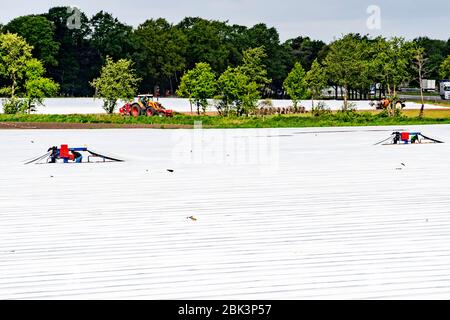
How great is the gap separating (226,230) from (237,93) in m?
39.0

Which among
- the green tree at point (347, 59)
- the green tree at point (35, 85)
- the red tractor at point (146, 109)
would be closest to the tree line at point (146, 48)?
the green tree at point (347, 59)

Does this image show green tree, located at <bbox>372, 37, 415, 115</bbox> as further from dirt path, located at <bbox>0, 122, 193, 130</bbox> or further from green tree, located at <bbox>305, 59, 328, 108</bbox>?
dirt path, located at <bbox>0, 122, 193, 130</bbox>

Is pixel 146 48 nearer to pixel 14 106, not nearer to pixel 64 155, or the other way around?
pixel 14 106

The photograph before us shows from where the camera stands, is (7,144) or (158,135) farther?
(158,135)

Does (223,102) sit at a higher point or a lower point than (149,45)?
lower

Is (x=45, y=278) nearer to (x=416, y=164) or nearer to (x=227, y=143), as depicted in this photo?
(x=416, y=164)

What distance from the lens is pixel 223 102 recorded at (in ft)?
164

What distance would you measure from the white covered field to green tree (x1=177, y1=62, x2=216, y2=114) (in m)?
31.8

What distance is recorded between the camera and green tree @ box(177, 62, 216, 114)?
50.7 meters

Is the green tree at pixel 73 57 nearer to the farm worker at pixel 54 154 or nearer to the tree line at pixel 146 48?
the tree line at pixel 146 48

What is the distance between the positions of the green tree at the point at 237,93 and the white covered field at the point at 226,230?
94.9 ft

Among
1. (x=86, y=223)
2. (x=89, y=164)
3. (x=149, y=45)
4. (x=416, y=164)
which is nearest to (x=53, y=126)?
(x=89, y=164)

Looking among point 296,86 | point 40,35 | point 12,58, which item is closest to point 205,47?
point 40,35
